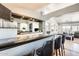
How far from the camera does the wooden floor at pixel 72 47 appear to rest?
161cm

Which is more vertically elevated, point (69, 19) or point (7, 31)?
point (69, 19)

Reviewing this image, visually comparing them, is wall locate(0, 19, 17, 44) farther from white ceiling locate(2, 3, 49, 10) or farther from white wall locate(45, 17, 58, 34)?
white wall locate(45, 17, 58, 34)

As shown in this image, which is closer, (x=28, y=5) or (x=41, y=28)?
(x=28, y=5)

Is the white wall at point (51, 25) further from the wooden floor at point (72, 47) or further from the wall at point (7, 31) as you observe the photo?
the wall at point (7, 31)

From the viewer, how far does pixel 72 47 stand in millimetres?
1653

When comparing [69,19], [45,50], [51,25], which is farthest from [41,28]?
[69,19]

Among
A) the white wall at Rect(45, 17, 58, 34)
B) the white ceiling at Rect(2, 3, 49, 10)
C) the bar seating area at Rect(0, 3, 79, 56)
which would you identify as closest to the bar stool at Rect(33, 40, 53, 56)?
the bar seating area at Rect(0, 3, 79, 56)

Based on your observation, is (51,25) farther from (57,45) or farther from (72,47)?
(72,47)

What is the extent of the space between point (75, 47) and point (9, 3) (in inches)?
55.0

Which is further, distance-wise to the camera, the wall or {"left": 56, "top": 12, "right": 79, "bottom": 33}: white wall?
{"left": 56, "top": 12, "right": 79, "bottom": 33}: white wall

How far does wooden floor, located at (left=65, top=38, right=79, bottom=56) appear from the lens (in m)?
1.61

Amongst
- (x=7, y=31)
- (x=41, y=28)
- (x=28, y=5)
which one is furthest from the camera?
(x=41, y=28)

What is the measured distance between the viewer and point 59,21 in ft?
5.51

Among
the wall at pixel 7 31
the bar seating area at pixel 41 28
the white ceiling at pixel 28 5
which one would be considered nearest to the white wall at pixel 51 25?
the bar seating area at pixel 41 28
